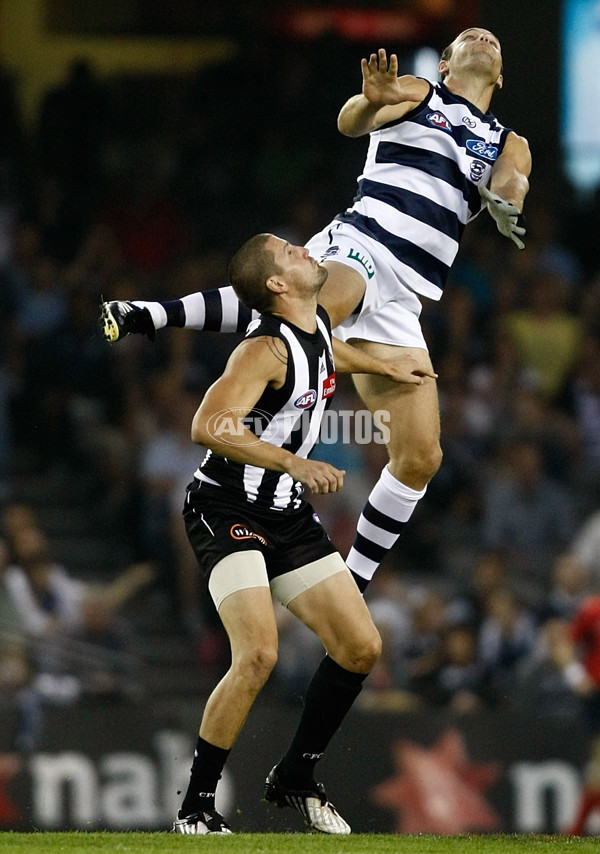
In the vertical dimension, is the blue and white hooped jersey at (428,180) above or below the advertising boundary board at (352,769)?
above

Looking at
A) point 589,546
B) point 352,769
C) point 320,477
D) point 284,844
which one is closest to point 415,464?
point 320,477

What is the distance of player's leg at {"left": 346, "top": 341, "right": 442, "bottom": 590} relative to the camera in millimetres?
5883

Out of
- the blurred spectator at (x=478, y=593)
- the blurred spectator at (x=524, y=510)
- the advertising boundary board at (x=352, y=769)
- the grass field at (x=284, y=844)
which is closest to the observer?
the grass field at (x=284, y=844)

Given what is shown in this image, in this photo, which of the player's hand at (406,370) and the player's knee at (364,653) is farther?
the player's hand at (406,370)

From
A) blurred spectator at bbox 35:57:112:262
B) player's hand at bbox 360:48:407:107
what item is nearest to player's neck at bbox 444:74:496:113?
player's hand at bbox 360:48:407:107

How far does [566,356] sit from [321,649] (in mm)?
3516

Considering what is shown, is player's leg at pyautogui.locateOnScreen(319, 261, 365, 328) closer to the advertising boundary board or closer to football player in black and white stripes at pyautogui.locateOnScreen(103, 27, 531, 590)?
football player in black and white stripes at pyautogui.locateOnScreen(103, 27, 531, 590)

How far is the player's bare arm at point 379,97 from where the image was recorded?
5.47m

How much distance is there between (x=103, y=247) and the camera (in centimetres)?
1159

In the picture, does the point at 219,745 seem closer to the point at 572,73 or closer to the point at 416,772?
the point at 416,772

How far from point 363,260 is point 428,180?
17.3 inches

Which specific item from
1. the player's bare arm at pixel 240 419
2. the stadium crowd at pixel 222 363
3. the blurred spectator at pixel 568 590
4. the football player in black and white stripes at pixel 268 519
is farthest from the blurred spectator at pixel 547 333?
the player's bare arm at pixel 240 419

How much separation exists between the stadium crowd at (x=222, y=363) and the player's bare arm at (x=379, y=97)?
4172mm

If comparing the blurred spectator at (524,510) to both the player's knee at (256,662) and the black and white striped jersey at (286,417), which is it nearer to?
the black and white striped jersey at (286,417)
